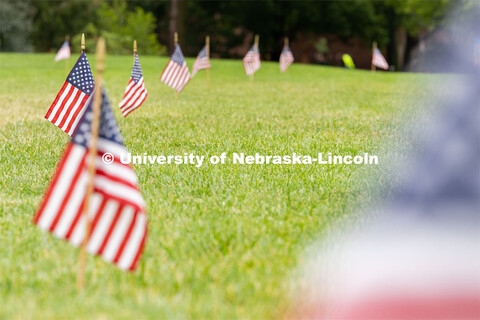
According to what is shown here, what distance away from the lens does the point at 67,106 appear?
26.9ft

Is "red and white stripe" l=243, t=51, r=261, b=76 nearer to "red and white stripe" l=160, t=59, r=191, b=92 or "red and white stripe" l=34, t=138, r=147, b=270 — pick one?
"red and white stripe" l=160, t=59, r=191, b=92

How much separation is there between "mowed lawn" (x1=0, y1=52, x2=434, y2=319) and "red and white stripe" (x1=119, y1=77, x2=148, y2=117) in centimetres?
47

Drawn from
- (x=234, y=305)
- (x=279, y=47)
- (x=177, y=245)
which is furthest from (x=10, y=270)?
(x=279, y=47)

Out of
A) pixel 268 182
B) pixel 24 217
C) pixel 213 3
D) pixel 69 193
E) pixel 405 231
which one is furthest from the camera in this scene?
pixel 213 3

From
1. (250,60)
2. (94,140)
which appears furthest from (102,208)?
(250,60)

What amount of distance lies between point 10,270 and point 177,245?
123cm

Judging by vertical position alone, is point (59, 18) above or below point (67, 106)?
above

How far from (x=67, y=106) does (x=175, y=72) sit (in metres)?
6.63

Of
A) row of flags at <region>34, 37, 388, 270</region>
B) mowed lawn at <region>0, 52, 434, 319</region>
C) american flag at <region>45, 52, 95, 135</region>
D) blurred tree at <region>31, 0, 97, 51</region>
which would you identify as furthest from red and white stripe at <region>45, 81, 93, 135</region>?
blurred tree at <region>31, 0, 97, 51</region>

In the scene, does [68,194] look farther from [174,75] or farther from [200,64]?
[200,64]

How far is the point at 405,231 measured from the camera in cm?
443

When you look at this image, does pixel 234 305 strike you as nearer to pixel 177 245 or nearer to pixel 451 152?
pixel 177 245

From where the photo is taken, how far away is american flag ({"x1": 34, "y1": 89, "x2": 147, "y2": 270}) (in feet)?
13.1

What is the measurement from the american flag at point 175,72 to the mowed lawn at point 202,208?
2.32 feet
